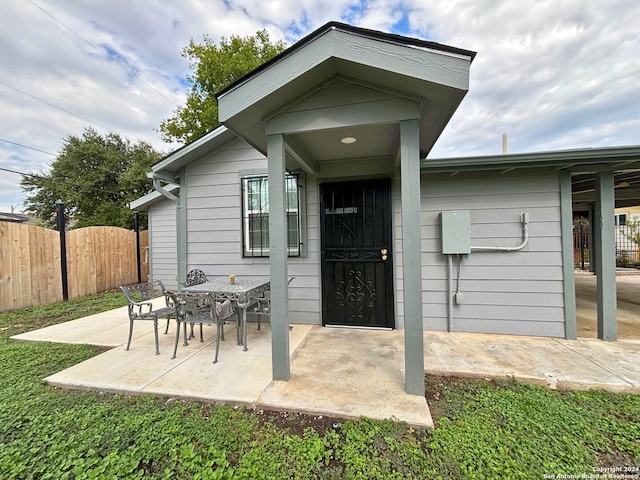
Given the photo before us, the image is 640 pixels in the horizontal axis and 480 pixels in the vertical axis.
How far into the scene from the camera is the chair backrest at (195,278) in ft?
12.6

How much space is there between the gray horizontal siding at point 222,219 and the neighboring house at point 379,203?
0.08 feet

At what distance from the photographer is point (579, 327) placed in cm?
348

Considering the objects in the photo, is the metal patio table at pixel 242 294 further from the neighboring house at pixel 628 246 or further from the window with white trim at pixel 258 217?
the neighboring house at pixel 628 246

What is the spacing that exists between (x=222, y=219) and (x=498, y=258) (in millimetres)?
3998

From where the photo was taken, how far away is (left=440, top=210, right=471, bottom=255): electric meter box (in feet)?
10.5

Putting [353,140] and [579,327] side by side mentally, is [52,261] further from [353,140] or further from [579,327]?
[579,327]

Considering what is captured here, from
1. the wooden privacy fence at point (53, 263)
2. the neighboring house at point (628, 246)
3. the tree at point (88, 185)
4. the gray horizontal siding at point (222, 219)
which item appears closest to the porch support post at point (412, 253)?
the gray horizontal siding at point (222, 219)

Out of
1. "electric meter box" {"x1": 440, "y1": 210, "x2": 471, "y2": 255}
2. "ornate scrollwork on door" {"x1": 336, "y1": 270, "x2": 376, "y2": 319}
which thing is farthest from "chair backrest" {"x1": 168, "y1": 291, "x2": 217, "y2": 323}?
"electric meter box" {"x1": 440, "y1": 210, "x2": 471, "y2": 255}

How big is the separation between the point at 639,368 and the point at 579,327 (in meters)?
1.33

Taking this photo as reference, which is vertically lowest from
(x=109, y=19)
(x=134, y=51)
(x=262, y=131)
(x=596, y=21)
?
(x=262, y=131)

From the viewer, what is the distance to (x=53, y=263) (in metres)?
5.58

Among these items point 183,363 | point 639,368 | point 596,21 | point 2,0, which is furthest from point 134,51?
point 639,368

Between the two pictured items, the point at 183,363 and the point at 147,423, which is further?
the point at 183,363

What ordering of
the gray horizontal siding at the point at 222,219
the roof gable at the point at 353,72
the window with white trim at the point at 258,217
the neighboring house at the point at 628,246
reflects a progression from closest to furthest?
the roof gable at the point at 353,72, the window with white trim at the point at 258,217, the gray horizontal siding at the point at 222,219, the neighboring house at the point at 628,246
